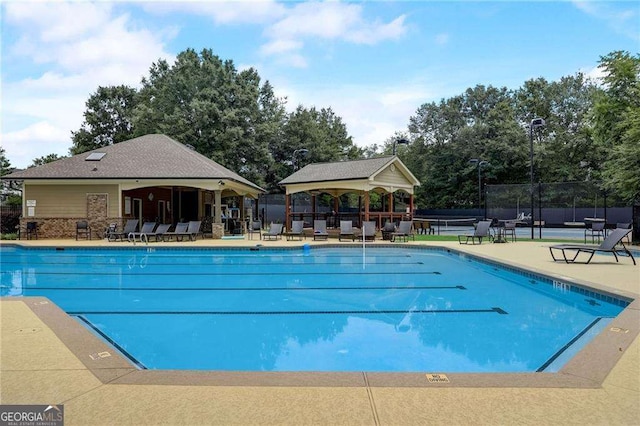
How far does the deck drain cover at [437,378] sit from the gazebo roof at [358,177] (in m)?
16.2

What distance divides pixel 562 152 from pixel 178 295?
37.7 meters

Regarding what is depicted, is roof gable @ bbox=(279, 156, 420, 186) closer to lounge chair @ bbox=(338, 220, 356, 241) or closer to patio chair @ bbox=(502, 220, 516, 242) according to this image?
lounge chair @ bbox=(338, 220, 356, 241)

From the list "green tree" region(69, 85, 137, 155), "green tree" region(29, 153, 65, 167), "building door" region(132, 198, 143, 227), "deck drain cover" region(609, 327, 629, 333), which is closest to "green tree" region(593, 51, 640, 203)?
"deck drain cover" region(609, 327, 629, 333)

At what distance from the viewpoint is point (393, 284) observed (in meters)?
9.36

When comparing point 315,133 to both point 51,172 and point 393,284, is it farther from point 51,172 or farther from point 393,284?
point 393,284

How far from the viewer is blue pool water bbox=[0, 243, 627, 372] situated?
493 cm

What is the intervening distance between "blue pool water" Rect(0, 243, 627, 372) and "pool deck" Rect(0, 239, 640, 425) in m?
1.12

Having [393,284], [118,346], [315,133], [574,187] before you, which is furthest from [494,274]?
[315,133]

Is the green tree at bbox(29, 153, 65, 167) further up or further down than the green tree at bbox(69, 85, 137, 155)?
further down

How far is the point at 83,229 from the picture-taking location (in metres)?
19.6

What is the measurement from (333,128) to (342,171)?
21.9 metres

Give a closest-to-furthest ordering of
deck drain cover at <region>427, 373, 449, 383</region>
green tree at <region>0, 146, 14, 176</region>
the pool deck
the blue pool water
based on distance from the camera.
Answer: the pool deck, deck drain cover at <region>427, 373, 449, 383</region>, the blue pool water, green tree at <region>0, 146, 14, 176</region>

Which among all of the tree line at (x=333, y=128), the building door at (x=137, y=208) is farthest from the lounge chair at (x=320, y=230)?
the tree line at (x=333, y=128)

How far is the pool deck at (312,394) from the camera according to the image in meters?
2.66
